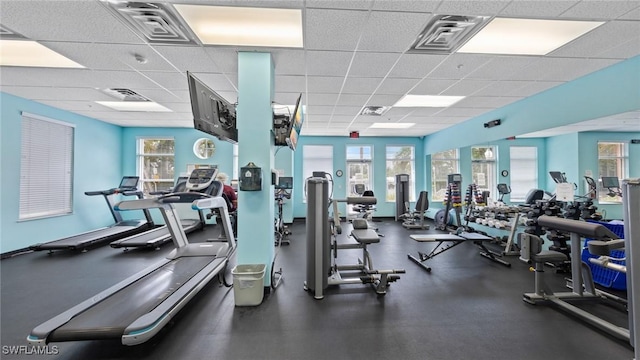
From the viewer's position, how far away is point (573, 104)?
3543 millimetres

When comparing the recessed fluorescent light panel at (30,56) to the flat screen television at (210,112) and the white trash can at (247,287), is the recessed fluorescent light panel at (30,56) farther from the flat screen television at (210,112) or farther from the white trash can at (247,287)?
the white trash can at (247,287)

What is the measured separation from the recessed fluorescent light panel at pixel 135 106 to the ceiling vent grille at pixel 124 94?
0.97 ft

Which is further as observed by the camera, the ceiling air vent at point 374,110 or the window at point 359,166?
the window at point 359,166

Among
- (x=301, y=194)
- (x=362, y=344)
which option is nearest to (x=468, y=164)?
(x=301, y=194)

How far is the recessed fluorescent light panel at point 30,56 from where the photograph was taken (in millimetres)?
2744

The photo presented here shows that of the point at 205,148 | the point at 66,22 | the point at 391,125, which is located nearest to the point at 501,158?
the point at 391,125

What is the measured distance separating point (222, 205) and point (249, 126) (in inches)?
51.0

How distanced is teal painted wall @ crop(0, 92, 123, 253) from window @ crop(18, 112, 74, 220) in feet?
0.33

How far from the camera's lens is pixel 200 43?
2688 mm

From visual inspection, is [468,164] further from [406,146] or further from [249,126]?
[249,126]

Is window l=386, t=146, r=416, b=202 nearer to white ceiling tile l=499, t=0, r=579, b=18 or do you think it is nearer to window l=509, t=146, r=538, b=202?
window l=509, t=146, r=538, b=202

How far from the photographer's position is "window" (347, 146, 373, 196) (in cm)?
848

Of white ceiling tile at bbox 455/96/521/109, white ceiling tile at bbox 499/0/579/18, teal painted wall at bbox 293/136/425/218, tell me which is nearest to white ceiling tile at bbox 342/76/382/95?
white ceiling tile at bbox 499/0/579/18

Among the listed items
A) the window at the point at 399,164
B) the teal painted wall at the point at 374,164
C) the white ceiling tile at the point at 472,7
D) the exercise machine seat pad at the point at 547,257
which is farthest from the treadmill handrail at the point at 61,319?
the window at the point at 399,164
